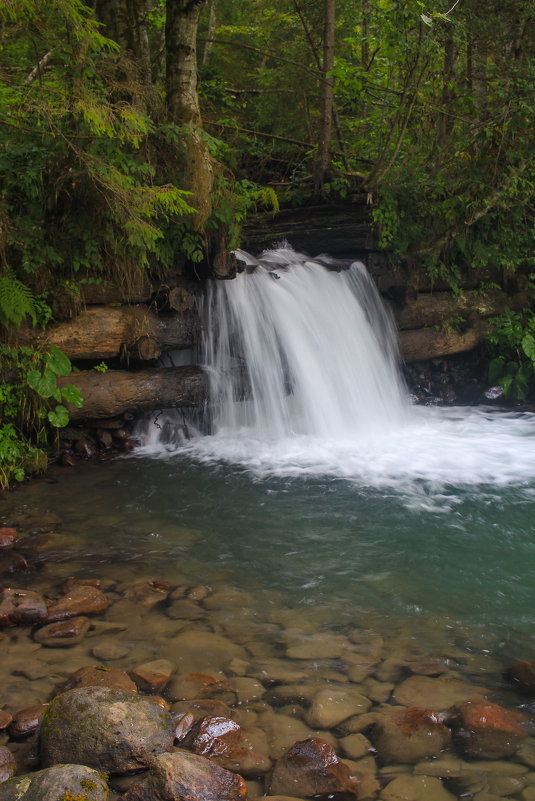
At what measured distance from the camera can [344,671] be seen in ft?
12.1

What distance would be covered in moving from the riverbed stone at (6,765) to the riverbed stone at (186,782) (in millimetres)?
514

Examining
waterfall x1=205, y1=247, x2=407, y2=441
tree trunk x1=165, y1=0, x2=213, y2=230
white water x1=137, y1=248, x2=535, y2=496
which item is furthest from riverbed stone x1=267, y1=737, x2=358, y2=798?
tree trunk x1=165, y1=0, x2=213, y2=230

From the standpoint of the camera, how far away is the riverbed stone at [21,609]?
415cm

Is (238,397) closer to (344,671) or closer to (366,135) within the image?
(344,671)

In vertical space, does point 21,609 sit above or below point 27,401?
below

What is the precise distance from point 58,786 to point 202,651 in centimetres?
150

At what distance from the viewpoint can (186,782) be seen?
2.62 meters

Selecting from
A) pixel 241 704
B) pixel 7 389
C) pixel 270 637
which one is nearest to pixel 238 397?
pixel 7 389

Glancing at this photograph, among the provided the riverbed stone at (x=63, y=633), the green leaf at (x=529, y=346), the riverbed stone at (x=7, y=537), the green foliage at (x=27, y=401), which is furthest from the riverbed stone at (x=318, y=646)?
the green leaf at (x=529, y=346)

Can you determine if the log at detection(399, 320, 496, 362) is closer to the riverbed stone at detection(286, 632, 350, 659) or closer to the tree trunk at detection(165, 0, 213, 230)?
the tree trunk at detection(165, 0, 213, 230)

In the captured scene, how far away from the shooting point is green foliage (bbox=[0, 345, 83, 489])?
6.93m

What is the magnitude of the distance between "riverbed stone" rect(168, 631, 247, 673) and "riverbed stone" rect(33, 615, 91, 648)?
0.57 m

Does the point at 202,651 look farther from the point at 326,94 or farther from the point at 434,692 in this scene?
the point at 326,94

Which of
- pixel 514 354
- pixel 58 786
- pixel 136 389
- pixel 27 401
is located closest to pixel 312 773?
pixel 58 786
